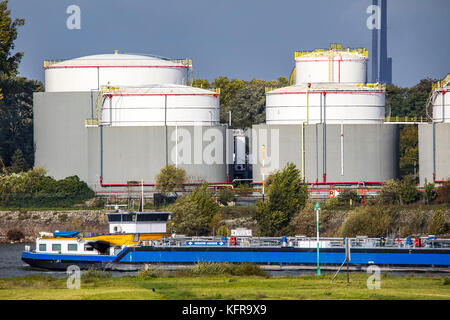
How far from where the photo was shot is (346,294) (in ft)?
129

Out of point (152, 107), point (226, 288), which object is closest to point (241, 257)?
point (226, 288)

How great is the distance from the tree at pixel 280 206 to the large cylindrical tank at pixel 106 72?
27.3 metres

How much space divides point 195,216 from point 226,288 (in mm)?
38846

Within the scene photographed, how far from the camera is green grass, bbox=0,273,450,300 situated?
126 feet

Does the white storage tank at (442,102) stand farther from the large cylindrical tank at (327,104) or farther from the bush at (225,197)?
the bush at (225,197)

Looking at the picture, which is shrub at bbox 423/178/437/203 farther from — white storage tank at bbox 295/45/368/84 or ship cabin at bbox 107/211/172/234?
ship cabin at bbox 107/211/172/234

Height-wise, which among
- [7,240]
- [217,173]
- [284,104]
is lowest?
[7,240]

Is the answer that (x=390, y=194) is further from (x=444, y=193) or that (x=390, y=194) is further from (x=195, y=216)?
(x=195, y=216)

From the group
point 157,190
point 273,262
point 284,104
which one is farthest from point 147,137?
point 273,262

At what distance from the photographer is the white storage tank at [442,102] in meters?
96.0

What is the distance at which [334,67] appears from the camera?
347 ft

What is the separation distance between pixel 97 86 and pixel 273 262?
46231 mm

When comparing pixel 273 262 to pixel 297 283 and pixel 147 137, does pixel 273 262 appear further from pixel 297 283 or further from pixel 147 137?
pixel 147 137

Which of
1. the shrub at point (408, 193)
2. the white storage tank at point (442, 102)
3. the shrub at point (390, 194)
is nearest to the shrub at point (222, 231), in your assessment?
the shrub at point (390, 194)
